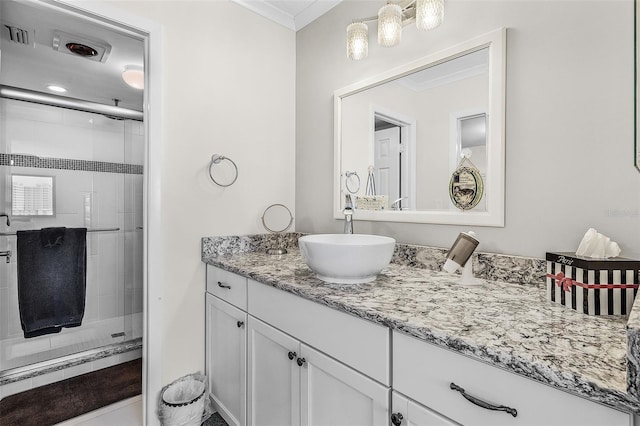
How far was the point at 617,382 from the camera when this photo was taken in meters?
0.51

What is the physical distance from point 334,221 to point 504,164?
95 centimetres

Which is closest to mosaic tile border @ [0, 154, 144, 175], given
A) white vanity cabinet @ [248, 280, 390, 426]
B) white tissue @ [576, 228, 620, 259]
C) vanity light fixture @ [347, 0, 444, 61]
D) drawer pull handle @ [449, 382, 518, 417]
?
white vanity cabinet @ [248, 280, 390, 426]

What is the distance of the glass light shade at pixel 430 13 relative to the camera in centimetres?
133

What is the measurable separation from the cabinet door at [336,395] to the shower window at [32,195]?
2.65 m

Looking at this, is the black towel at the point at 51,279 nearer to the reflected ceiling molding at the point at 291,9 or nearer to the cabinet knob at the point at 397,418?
the reflected ceiling molding at the point at 291,9

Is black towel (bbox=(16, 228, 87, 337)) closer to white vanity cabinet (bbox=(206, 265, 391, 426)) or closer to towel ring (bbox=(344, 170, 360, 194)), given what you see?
white vanity cabinet (bbox=(206, 265, 391, 426))

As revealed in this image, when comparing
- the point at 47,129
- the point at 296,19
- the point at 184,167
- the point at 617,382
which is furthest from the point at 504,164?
the point at 47,129

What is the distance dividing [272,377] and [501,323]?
2.91ft

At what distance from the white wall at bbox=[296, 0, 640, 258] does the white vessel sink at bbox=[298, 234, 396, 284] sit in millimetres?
430

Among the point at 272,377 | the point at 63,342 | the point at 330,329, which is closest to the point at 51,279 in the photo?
the point at 63,342

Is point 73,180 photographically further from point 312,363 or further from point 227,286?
point 312,363

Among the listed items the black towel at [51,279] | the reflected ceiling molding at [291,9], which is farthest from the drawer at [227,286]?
the reflected ceiling molding at [291,9]

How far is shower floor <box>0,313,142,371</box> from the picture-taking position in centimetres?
229

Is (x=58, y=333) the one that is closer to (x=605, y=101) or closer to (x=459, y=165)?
(x=459, y=165)
